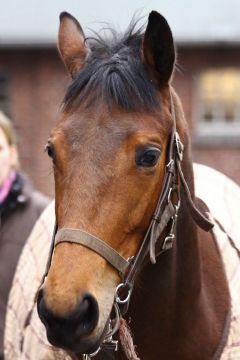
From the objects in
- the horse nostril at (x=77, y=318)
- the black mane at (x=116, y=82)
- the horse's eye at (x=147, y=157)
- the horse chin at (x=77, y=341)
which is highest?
the black mane at (x=116, y=82)

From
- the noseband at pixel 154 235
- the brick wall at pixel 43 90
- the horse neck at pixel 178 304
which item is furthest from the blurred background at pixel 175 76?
the noseband at pixel 154 235

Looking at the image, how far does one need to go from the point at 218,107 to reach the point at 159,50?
31.8 ft

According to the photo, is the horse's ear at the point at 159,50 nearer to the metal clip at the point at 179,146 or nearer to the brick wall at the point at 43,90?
→ the metal clip at the point at 179,146

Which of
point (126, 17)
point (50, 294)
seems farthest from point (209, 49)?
point (50, 294)

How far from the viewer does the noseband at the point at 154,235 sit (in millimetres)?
2311

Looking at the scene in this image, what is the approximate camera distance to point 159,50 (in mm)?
2551

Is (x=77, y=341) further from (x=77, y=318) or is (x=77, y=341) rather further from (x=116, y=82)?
(x=116, y=82)

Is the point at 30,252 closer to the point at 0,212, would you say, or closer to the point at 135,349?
the point at 0,212

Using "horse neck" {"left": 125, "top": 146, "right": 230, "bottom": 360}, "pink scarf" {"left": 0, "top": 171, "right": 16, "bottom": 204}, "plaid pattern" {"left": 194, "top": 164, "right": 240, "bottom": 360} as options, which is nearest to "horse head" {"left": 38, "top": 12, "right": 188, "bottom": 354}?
"horse neck" {"left": 125, "top": 146, "right": 230, "bottom": 360}

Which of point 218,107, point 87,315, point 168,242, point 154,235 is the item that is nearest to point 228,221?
point 168,242

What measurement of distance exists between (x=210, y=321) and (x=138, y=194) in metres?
0.73

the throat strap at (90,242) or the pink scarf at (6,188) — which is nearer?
the throat strap at (90,242)

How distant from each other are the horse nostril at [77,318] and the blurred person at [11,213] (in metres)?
1.87

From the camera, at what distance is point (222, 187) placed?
3723 mm
